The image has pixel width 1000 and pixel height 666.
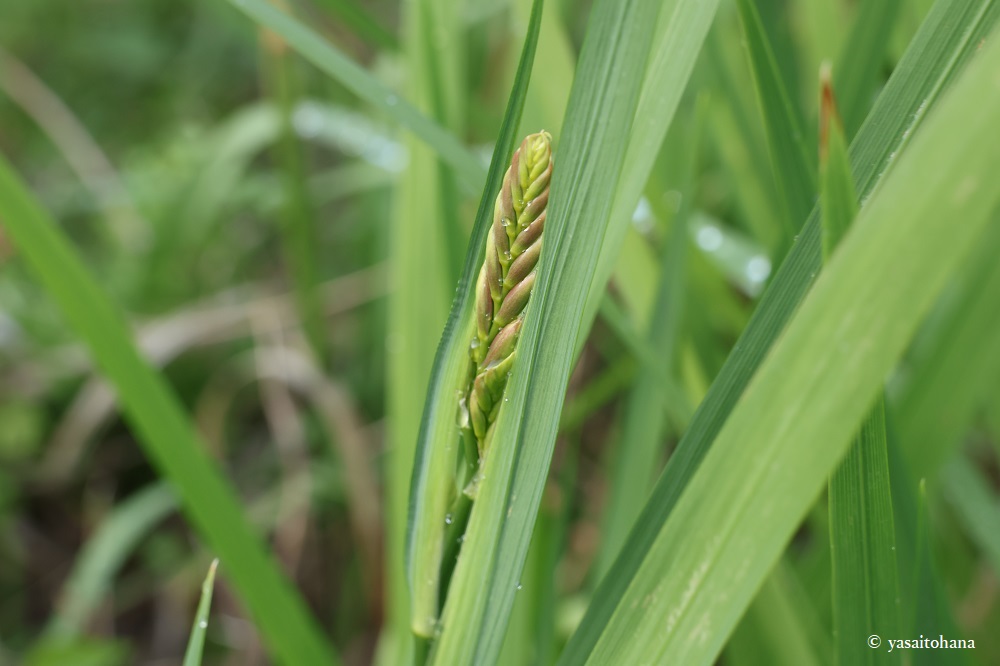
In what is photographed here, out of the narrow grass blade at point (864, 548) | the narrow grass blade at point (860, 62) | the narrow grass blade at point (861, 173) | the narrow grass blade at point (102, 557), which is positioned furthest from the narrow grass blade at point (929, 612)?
the narrow grass blade at point (102, 557)

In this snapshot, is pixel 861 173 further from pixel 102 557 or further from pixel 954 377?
pixel 102 557

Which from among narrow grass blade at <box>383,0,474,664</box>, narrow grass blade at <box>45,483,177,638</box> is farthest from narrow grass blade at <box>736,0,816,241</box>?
narrow grass blade at <box>45,483,177,638</box>

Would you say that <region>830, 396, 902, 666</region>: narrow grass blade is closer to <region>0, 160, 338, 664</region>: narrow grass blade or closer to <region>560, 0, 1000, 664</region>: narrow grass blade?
<region>560, 0, 1000, 664</region>: narrow grass blade

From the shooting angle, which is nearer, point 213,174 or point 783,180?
point 783,180

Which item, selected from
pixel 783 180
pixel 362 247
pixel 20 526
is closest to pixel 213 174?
pixel 362 247

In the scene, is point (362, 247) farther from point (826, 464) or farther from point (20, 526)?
point (826, 464)

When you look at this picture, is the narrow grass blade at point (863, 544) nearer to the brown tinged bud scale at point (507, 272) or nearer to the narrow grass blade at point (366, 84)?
the brown tinged bud scale at point (507, 272)
